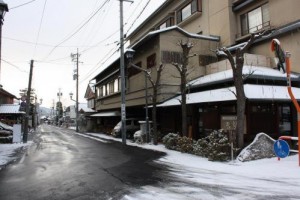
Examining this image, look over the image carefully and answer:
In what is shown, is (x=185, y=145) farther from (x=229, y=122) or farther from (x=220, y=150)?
(x=220, y=150)

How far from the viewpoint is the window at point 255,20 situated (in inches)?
950

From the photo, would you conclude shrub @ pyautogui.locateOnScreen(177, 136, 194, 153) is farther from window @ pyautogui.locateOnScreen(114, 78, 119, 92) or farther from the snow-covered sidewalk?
window @ pyautogui.locateOnScreen(114, 78, 119, 92)

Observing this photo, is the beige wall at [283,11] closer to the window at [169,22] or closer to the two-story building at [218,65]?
the two-story building at [218,65]

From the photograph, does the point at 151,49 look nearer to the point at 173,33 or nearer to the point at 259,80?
the point at 173,33

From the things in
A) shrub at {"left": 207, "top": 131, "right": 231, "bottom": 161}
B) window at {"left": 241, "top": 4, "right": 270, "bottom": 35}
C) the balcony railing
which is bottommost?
shrub at {"left": 207, "top": 131, "right": 231, "bottom": 161}

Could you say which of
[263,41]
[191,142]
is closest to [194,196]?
[191,142]

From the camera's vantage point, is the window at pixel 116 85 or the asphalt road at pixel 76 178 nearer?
the asphalt road at pixel 76 178

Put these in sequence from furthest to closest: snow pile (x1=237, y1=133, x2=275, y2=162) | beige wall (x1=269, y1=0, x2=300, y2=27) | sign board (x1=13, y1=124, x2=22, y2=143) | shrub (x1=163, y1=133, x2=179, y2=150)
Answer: sign board (x1=13, y1=124, x2=22, y2=143) < beige wall (x1=269, y1=0, x2=300, y2=27) < shrub (x1=163, y1=133, x2=179, y2=150) < snow pile (x1=237, y1=133, x2=275, y2=162)

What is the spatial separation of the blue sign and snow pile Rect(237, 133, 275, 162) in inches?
47.7

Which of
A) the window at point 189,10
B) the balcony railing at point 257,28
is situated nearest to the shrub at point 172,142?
the balcony railing at point 257,28

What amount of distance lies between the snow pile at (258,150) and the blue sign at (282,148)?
1211 millimetres

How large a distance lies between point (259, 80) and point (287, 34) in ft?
18.2

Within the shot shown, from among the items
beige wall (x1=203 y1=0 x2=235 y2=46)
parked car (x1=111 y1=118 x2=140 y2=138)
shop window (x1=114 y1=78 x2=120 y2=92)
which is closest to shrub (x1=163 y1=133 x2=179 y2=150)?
beige wall (x1=203 y1=0 x2=235 y2=46)

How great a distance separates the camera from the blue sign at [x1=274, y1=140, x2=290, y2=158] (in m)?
12.4
